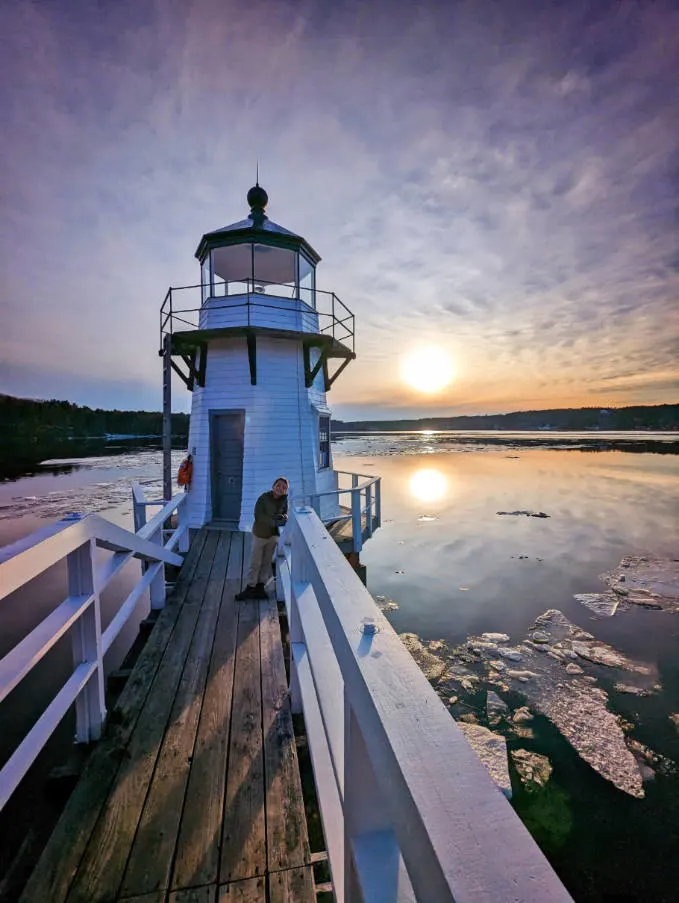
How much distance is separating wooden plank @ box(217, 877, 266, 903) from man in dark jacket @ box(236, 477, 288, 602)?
376 centimetres

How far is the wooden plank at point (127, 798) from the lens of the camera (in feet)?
7.65

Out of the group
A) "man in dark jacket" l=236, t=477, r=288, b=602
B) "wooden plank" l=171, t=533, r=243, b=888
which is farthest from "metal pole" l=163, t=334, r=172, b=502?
"wooden plank" l=171, t=533, r=243, b=888

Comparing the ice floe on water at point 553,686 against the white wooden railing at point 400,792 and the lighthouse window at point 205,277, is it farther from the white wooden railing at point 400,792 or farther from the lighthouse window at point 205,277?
the lighthouse window at point 205,277

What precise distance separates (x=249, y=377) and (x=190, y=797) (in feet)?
30.7

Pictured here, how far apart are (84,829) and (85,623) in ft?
4.15

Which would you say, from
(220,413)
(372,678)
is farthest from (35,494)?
(372,678)

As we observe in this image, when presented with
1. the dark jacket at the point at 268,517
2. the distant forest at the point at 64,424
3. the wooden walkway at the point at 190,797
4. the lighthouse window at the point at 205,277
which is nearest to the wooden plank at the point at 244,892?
the wooden walkway at the point at 190,797

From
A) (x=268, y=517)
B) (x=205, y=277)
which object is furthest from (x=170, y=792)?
(x=205, y=277)

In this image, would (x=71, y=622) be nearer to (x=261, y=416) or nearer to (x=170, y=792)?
(x=170, y=792)

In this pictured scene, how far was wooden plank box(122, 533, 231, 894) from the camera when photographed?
93.2 inches

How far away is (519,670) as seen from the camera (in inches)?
336

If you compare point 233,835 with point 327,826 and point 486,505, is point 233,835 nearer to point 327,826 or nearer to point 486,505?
point 327,826

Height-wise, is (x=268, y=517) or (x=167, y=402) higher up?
(x=167, y=402)

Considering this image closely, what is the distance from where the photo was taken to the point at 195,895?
2.26 m
